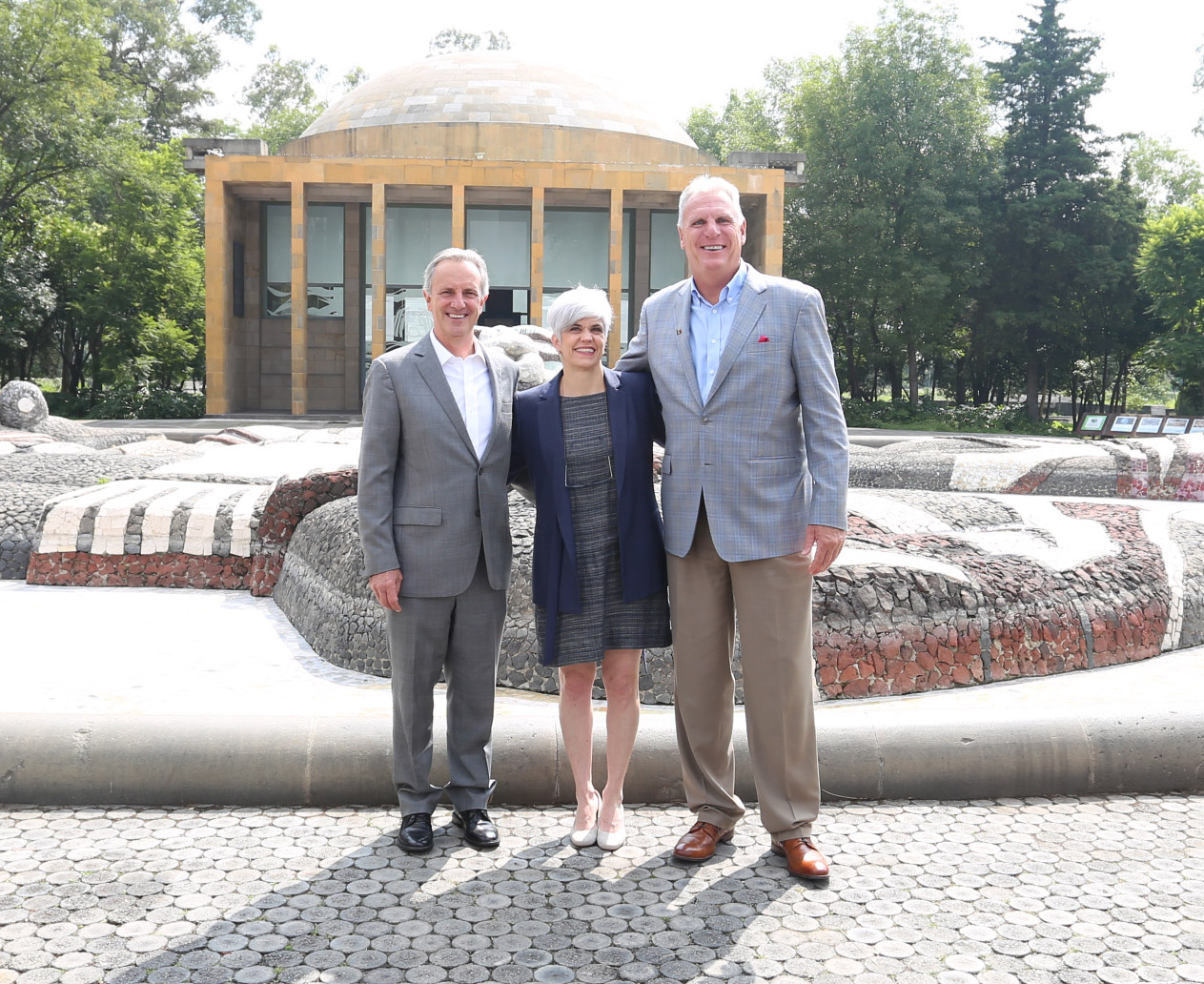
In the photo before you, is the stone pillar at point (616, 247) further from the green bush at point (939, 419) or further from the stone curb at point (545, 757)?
the stone curb at point (545, 757)

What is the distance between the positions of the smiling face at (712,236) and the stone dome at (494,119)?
28.3 meters

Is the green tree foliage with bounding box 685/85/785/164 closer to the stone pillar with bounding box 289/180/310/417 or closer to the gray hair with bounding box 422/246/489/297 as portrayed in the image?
the stone pillar with bounding box 289/180/310/417

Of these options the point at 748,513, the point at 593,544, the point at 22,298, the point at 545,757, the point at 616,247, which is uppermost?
the point at 616,247

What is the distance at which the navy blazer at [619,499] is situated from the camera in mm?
3297

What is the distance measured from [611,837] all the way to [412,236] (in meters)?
29.4

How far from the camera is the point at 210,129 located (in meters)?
44.8

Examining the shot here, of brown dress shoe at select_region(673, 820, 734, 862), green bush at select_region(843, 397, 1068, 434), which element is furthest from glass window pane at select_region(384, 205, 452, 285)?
brown dress shoe at select_region(673, 820, 734, 862)

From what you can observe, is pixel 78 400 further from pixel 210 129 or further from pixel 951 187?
pixel 951 187

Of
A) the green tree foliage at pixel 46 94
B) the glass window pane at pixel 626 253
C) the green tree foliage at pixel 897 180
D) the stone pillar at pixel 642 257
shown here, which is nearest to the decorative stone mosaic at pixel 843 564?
the stone pillar at pixel 642 257

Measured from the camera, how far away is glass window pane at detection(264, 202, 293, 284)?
102ft

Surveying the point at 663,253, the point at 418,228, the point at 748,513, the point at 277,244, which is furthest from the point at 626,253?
the point at 748,513

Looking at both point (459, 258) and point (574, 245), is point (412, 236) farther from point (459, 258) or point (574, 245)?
point (459, 258)

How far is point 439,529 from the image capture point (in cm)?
329

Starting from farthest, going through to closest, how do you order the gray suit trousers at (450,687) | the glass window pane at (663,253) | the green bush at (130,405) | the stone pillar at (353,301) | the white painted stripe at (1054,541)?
the glass window pane at (663,253), the stone pillar at (353,301), the green bush at (130,405), the white painted stripe at (1054,541), the gray suit trousers at (450,687)
